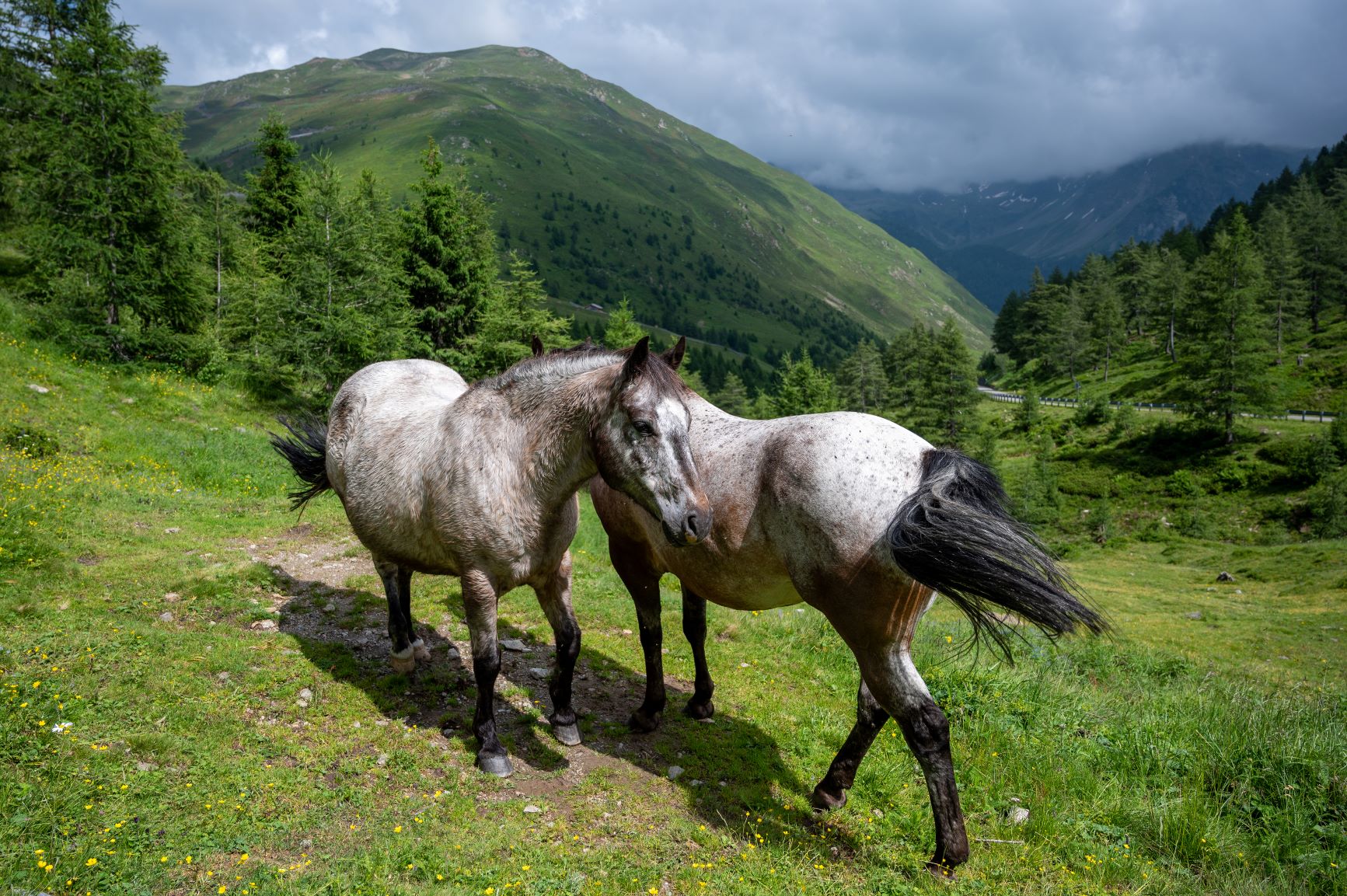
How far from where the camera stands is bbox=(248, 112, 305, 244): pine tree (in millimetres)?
32500

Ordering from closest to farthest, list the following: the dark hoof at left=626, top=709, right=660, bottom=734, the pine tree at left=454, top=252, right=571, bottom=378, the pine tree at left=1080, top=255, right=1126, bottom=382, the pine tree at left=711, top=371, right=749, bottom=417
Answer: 1. the dark hoof at left=626, top=709, right=660, bottom=734
2. the pine tree at left=454, top=252, right=571, bottom=378
3. the pine tree at left=711, top=371, right=749, bottom=417
4. the pine tree at left=1080, top=255, right=1126, bottom=382

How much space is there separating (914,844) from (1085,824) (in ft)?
4.99

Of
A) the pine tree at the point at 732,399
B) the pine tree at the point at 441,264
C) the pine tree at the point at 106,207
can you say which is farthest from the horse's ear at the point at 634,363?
the pine tree at the point at 732,399

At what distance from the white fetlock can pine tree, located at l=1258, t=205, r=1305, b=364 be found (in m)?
95.2

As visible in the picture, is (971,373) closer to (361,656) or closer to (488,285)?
(488,285)

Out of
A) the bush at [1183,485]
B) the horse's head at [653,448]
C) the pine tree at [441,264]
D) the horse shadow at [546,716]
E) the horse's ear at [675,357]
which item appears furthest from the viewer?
the bush at [1183,485]

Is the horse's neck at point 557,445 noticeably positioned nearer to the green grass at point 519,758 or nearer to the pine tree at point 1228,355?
the green grass at point 519,758

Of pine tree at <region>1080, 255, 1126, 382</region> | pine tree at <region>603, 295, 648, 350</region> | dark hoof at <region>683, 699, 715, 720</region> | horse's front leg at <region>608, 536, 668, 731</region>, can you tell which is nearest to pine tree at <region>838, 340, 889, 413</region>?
pine tree at <region>1080, 255, 1126, 382</region>

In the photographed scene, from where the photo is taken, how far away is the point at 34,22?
27.2 meters

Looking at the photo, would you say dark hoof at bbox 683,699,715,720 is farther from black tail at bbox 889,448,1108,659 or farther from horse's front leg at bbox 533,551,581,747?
black tail at bbox 889,448,1108,659

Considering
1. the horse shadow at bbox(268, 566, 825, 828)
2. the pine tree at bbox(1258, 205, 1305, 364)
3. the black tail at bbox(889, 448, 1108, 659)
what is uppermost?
the pine tree at bbox(1258, 205, 1305, 364)

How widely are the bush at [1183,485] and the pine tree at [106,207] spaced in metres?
61.8

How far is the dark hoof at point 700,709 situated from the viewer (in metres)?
6.98

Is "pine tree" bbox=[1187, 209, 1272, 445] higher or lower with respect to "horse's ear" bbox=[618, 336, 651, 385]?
higher
